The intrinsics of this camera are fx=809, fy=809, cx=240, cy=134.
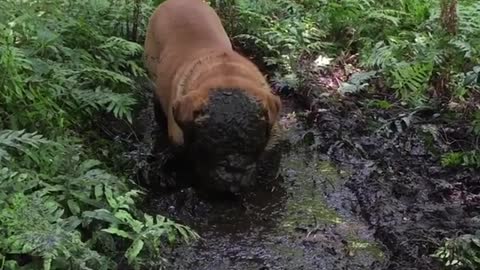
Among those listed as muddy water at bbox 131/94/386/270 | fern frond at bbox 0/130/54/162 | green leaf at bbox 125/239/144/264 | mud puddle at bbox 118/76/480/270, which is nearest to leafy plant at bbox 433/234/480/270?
mud puddle at bbox 118/76/480/270

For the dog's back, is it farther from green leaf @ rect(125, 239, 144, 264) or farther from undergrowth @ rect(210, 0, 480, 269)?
green leaf @ rect(125, 239, 144, 264)

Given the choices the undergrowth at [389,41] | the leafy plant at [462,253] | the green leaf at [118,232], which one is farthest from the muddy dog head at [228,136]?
the undergrowth at [389,41]

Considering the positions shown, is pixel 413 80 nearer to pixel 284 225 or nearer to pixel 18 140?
pixel 284 225

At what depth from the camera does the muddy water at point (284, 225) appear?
16.3 feet

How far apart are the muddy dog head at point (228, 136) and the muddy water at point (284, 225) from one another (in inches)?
9.8

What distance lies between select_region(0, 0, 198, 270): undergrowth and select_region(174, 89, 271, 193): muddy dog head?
0.49m

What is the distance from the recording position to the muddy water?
496 centimetres

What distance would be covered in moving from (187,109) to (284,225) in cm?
101

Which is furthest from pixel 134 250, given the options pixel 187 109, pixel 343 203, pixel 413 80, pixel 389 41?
pixel 389 41

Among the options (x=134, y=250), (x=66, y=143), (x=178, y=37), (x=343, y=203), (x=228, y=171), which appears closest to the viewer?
(x=134, y=250)

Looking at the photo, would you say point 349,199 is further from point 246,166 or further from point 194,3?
point 194,3

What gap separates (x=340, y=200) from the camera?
5734 millimetres

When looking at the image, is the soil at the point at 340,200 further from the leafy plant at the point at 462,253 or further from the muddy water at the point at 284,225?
the leafy plant at the point at 462,253

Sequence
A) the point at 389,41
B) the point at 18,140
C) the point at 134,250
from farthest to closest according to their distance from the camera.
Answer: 1. the point at 389,41
2. the point at 18,140
3. the point at 134,250
